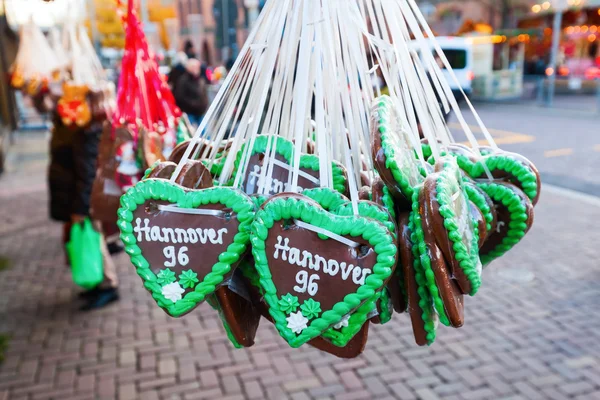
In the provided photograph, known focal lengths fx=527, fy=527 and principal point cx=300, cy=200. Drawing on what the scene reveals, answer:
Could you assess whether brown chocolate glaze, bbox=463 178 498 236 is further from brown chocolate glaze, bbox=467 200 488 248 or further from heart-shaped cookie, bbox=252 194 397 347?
heart-shaped cookie, bbox=252 194 397 347

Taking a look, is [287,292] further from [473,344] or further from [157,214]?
[473,344]

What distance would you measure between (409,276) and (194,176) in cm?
47

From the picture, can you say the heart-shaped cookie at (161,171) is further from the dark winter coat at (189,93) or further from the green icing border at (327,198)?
the dark winter coat at (189,93)

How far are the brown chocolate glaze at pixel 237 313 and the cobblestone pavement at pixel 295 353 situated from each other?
2079mm

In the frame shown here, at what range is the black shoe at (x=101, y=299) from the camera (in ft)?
13.5

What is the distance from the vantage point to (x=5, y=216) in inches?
254

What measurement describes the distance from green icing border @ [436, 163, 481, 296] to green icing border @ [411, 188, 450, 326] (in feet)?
0.15

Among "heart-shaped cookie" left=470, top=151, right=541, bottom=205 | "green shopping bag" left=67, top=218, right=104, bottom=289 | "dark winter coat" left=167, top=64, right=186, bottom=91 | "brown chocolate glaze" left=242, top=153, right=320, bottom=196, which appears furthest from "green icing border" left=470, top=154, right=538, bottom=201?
"dark winter coat" left=167, top=64, right=186, bottom=91

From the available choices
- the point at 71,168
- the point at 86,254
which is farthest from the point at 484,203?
the point at 71,168

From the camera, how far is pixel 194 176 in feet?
3.55

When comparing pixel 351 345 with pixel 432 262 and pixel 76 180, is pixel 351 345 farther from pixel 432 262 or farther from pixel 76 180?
pixel 76 180

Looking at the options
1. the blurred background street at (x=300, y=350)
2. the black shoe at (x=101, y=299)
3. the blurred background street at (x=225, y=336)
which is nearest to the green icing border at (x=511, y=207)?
the blurred background street at (x=225, y=336)

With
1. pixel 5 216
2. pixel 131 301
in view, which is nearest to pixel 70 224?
pixel 131 301

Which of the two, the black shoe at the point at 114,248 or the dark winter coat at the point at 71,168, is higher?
the dark winter coat at the point at 71,168
